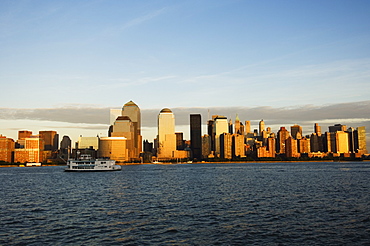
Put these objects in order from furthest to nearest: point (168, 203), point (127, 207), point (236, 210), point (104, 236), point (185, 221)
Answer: point (168, 203)
point (127, 207)
point (236, 210)
point (185, 221)
point (104, 236)

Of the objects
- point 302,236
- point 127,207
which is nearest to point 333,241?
point 302,236

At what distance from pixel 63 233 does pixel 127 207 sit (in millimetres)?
22144

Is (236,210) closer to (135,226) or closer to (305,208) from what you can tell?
(305,208)

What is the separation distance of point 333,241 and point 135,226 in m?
25.9

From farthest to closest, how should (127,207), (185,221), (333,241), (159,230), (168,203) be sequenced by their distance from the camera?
1. (168,203)
2. (127,207)
3. (185,221)
4. (159,230)
5. (333,241)

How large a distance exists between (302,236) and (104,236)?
24399mm

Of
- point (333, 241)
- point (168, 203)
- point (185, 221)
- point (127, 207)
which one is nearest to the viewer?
point (333, 241)

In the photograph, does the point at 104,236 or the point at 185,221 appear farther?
the point at 185,221

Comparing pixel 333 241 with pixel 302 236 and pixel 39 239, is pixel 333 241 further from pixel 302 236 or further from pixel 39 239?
pixel 39 239

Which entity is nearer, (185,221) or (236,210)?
(185,221)

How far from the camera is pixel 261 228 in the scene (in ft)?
162

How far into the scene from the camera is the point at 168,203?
73875 millimetres

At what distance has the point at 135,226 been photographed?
51.7 metres

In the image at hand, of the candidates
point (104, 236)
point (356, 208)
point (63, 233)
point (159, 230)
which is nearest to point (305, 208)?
point (356, 208)
